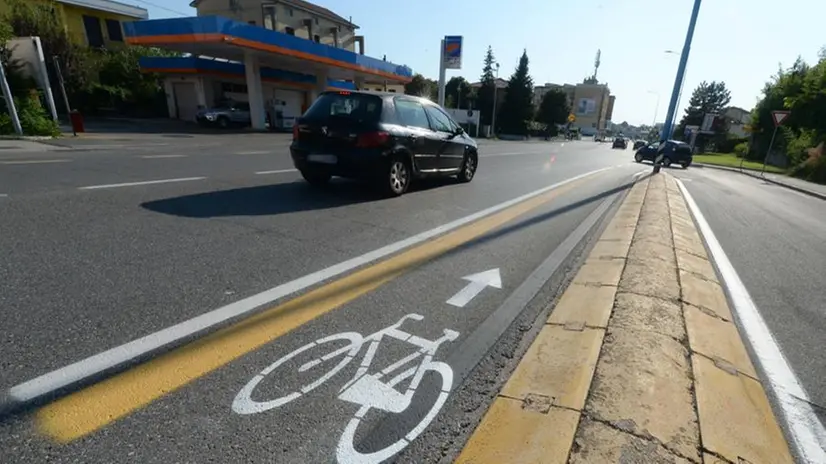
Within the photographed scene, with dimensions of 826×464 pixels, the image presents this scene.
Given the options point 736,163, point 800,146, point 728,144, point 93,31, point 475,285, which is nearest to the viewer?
point 475,285

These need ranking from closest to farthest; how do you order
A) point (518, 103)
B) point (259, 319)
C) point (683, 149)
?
point (259, 319)
point (683, 149)
point (518, 103)

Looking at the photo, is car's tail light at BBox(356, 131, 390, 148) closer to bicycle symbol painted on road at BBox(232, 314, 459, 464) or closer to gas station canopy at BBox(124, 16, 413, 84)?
bicycle symbol painted on road at BBox(232, 314, 459, 464)

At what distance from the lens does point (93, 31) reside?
33.2 m

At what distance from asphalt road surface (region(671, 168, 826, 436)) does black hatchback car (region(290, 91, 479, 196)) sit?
16.2 feet

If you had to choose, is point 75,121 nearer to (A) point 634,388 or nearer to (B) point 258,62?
(B) point 258,62

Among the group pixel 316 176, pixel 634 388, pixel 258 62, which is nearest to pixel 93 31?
pixel 258 62

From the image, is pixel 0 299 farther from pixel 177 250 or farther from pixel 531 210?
pixel 531 210

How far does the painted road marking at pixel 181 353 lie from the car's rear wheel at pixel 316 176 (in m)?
3.28

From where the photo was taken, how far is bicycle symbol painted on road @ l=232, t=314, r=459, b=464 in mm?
1767

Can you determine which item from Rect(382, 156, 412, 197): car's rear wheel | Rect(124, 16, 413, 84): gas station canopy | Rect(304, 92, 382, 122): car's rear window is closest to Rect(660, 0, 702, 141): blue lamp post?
Rect(382, 156, 412, 197): car's rear wheel

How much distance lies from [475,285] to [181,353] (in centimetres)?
228

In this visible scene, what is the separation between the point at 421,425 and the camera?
1.88 metres

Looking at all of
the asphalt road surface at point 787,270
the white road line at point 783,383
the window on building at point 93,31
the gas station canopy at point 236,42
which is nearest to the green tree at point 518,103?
the gas station canopy at point 236,42

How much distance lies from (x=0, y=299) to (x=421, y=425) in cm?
294
